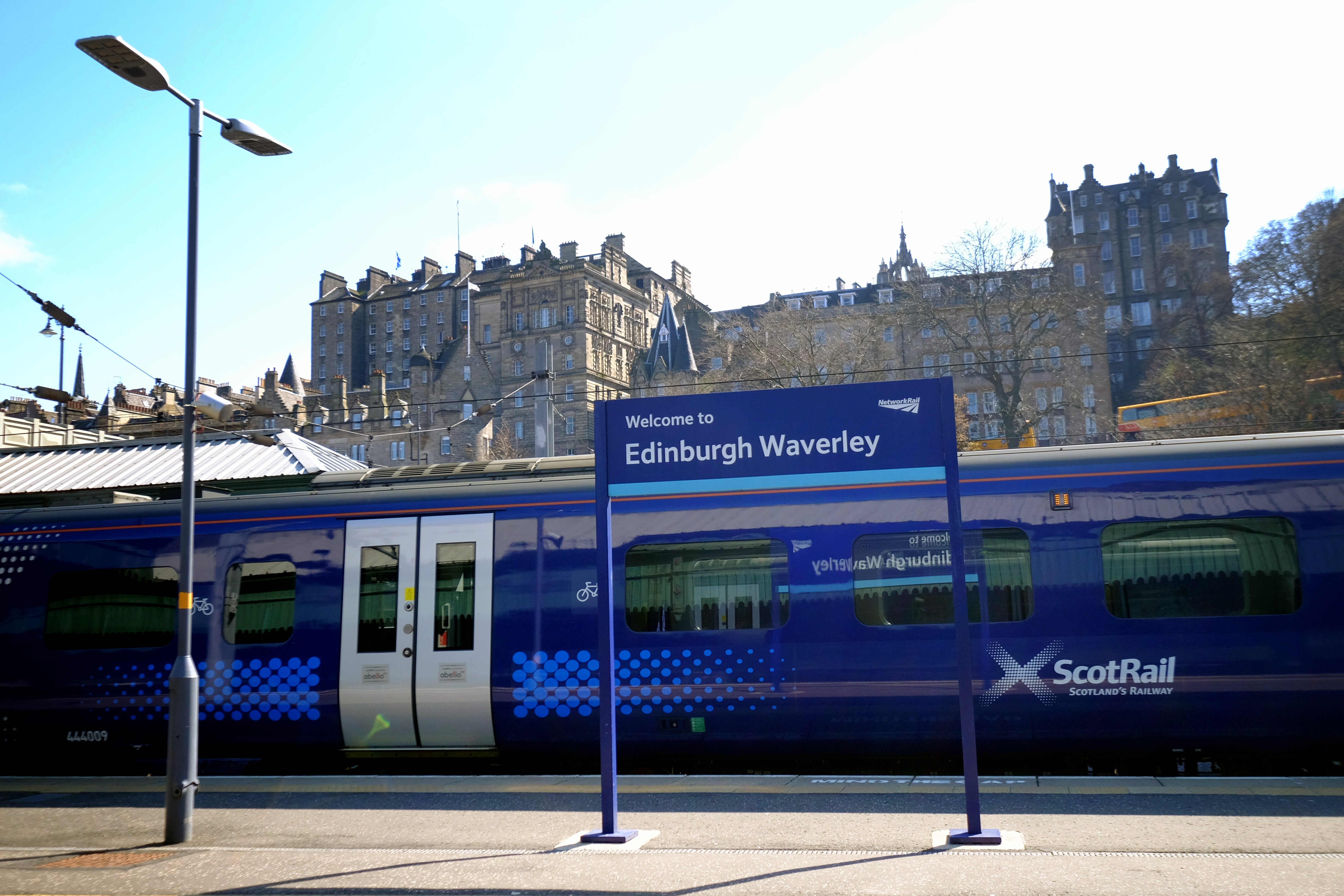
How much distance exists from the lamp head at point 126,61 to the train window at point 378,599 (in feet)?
16.7

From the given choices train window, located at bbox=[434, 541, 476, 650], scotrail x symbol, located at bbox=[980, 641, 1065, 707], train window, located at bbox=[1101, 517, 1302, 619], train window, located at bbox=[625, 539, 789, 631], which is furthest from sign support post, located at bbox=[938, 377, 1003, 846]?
train window, located at bbox=[434, 541, 476, 650]

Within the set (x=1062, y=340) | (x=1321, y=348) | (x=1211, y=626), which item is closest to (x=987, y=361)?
(x=1062, y=340)

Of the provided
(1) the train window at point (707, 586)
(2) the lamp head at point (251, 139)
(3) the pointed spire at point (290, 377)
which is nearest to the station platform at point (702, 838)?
(1) the train window at point (707, 586)

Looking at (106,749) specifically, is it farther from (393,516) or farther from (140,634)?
(393,516)

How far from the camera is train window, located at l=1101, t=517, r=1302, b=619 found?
9969 mm

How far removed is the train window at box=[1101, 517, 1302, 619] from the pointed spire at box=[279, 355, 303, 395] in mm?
131907

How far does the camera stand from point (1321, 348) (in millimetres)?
41031

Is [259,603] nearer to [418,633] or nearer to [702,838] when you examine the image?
[418,633]

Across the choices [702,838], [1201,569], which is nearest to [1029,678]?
[1201,569]

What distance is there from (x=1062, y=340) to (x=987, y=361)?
7810 millimetres

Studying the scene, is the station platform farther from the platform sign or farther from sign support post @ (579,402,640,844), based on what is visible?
the platform sign

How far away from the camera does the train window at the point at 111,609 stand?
1221 cm

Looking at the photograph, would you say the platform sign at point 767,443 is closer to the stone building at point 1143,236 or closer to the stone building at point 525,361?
the stone building at point 525,361

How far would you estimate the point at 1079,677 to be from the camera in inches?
395
